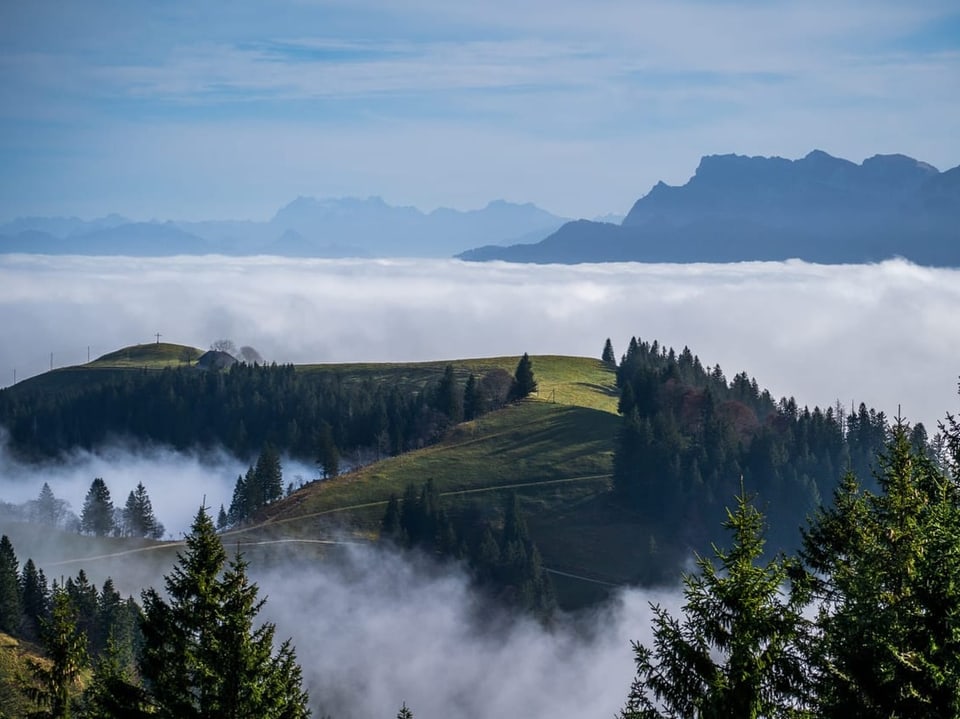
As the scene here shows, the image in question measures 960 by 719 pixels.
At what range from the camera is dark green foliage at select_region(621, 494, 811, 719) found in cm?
2041

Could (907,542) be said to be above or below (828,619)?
above

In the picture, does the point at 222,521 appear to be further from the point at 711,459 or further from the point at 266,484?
the point at 711,459

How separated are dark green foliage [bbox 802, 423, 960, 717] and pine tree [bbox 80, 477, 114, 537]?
162m

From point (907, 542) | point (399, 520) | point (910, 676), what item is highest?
point (907, 542)

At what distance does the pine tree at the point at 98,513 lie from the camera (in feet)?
568

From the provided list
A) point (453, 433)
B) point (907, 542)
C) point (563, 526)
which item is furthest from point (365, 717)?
point (907, 542)

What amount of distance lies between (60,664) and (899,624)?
2064 cm

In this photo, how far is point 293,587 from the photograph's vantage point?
426 ft

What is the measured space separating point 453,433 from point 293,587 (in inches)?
2202

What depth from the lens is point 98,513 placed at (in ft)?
570

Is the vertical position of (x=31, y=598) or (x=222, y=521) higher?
(x=31, y=598)

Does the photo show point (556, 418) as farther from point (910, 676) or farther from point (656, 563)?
point (910, 676)

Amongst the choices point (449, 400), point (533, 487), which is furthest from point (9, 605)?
point (449, 400)

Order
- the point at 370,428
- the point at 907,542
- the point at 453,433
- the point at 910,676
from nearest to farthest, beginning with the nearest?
1. the point at 910,676
2. the point at 907,542
3. the point at 453,433
4. the point at 370,428
